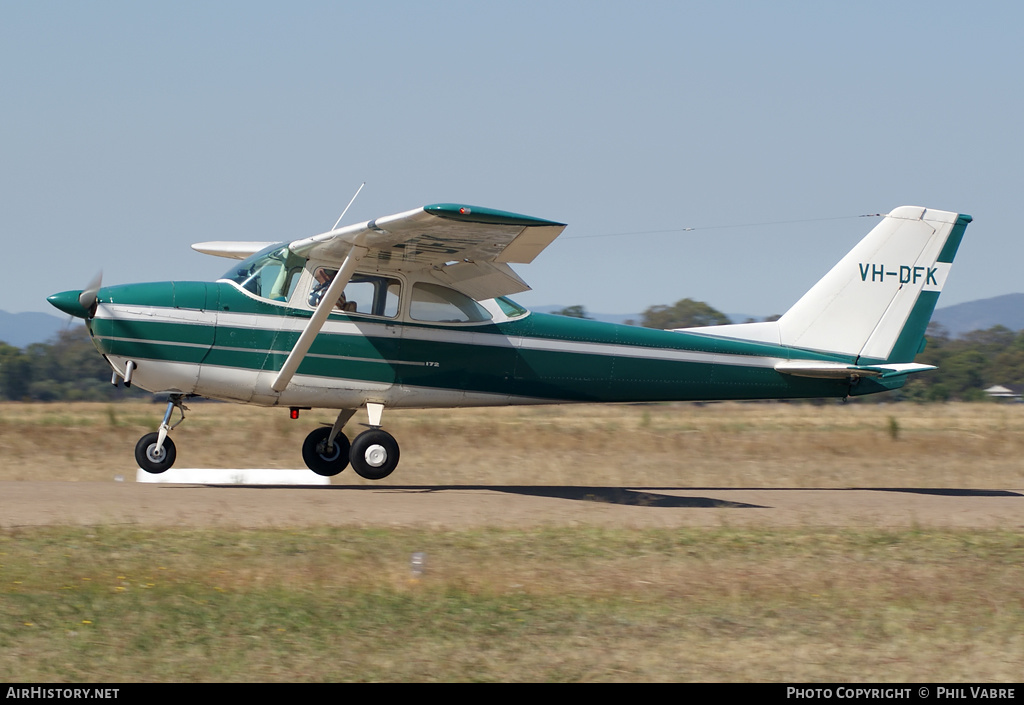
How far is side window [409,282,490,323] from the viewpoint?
12.2 meters

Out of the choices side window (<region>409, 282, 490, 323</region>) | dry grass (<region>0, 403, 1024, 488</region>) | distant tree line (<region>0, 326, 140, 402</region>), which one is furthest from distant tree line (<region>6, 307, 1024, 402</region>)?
side window (<region>409, 282, 490, 323</region>)

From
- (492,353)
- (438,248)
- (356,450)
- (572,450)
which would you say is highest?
(438,248)

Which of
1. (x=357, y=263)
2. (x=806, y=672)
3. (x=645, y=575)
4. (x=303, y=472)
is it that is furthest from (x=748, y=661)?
(x=303, y=472)

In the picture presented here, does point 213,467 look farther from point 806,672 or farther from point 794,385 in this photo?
point 806,672

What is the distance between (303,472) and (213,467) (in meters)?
2.62

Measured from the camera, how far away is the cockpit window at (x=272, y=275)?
11.9 m

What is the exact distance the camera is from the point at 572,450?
18.0m

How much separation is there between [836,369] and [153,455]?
8.21 meters

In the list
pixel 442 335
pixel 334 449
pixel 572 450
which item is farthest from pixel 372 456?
pixel 572 450

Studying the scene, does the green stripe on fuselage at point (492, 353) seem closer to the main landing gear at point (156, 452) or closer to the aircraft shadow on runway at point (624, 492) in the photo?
the main landing gear at point (156, 452)

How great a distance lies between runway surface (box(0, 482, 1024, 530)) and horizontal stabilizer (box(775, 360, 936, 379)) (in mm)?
1486

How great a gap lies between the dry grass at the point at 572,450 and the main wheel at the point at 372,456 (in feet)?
5.95

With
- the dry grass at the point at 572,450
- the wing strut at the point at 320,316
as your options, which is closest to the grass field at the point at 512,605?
the wing strut at the point at 320,316

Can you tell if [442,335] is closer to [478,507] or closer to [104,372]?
[478,507]
